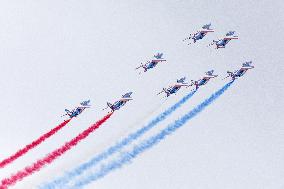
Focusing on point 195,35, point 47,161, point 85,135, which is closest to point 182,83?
point 195,35

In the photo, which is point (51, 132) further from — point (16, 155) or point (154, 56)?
point (154, 56)

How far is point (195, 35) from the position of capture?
17712 cm

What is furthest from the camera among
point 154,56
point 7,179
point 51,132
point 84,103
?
point 154,56

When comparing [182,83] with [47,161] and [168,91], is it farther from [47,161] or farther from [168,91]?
[47,161]

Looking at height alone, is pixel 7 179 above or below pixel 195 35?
below

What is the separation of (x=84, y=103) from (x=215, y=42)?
123 ft

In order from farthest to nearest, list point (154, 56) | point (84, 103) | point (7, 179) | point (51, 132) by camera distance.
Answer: point (154, 56)
point (84, 103)
point (51, 132)
point (7, 179)

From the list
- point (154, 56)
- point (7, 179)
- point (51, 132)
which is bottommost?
point (7, 179)

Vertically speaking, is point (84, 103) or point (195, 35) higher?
point (195, 35)

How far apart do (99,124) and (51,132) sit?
9.61m

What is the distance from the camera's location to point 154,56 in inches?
6747

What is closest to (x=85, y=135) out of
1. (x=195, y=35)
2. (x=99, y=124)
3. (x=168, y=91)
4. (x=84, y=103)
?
(x=99, y=124)

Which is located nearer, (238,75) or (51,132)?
(51,132)

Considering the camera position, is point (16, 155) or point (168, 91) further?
point (168, 91)
